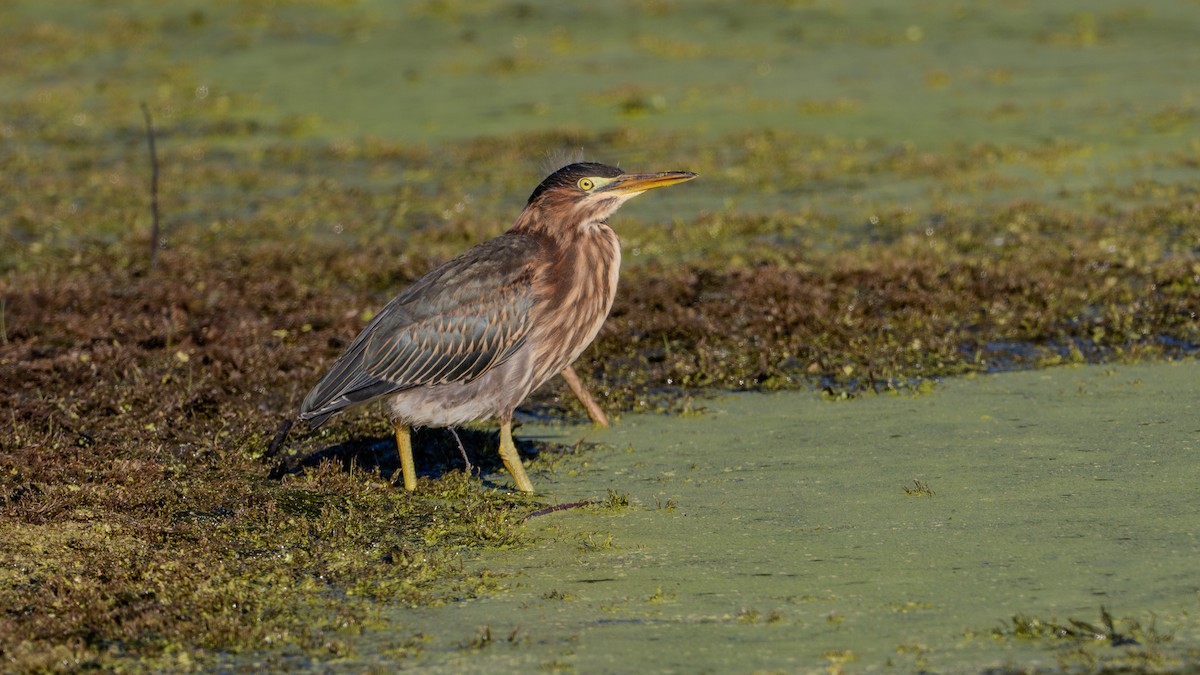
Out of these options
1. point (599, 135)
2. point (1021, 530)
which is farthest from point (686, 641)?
point (599, 135)

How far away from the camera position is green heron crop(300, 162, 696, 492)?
732cm

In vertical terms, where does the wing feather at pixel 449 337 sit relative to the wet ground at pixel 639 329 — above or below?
above

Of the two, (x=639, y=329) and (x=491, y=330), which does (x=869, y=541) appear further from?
(x=639, y=329)

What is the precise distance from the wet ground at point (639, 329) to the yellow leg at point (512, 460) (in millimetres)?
207

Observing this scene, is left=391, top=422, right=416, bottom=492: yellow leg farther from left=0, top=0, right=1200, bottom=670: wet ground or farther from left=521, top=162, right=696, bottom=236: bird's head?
left=521, top=162, right=696, bottom=236: bird's head

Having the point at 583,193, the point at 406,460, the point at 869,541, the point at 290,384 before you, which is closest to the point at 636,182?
the point at 583,193

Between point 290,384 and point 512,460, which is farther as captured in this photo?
point 290,384

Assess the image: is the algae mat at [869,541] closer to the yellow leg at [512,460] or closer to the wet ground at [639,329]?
the wet ground at [639,329]

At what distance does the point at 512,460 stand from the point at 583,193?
1351 millimetres

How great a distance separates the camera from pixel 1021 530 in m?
6.32

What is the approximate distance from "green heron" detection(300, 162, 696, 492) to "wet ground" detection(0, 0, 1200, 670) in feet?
1.30

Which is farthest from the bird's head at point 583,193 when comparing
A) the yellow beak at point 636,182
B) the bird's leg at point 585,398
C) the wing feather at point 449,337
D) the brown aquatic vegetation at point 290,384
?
the brown aquatic vegetation at point 290,384

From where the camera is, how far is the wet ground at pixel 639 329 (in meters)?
5.75

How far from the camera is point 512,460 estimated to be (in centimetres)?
732
